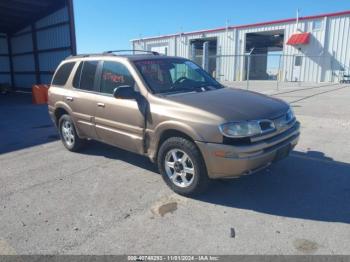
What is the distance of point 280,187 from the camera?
4422mm

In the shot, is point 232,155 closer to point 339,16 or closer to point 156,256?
point 156,256

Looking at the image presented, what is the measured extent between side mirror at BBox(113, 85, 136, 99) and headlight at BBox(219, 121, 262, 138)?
4.66 feet

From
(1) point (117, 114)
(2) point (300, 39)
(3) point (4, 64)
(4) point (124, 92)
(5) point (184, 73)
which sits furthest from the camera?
(2) point (300, 39)

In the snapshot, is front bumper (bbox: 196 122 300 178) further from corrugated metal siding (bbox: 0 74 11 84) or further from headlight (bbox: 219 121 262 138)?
corrugated metal siding (bbox: 0 74 11 84)

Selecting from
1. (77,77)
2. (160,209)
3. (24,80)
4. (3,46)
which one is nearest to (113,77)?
(77,77)

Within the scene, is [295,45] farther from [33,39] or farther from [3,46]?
[3,46]

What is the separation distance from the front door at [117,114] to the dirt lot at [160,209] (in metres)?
0.58

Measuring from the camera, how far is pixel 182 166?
4176 mm

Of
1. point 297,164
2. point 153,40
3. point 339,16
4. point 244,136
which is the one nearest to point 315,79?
point 339,16

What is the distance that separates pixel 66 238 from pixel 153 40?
37165mm

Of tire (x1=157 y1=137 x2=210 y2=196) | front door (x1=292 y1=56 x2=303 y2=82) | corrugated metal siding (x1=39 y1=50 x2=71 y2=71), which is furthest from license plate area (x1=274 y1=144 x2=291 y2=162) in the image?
front door (x1=292 y1=56 x2=303 y2=82)

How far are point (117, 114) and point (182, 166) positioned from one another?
1.39 m

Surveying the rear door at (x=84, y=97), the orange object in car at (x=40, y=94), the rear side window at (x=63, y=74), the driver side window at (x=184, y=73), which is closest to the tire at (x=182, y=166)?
the driver side window at (x=184, y=73)

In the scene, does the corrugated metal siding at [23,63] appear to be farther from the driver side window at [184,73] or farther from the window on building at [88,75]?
the driver side window at [184,73]
